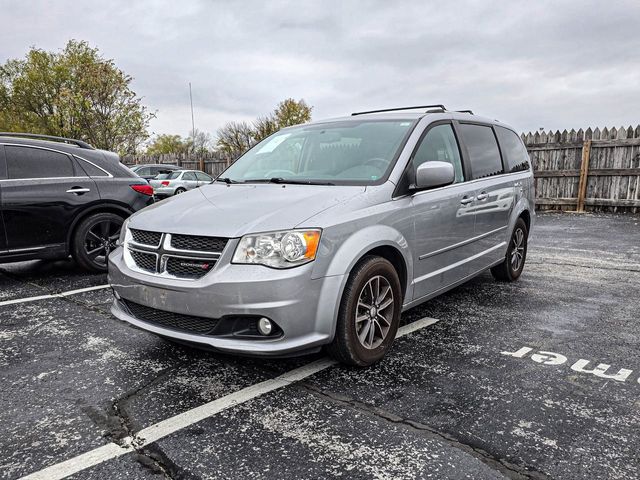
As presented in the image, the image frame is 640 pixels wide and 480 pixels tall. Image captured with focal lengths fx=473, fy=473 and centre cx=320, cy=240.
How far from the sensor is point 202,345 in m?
2.79

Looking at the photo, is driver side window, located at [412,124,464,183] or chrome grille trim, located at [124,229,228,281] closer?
chrome grille trim, located at [124,229,228,281]

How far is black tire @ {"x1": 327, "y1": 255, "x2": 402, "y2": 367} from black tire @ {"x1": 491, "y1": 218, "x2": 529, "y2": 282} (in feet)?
8.37

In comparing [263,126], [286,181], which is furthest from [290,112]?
[286,181]

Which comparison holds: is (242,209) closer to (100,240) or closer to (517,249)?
(100,240)

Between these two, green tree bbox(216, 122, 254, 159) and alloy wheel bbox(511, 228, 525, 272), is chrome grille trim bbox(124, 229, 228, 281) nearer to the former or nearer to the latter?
alloy wheel bbox(511, 228, 525, 272)

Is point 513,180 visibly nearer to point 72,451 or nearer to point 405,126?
point 405,126

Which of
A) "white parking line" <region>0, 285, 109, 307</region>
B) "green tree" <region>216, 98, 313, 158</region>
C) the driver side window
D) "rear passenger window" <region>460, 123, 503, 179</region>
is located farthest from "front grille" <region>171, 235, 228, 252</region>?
"green tree" <region>216, 98, 313, 158</region>

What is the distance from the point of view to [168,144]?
230 feet

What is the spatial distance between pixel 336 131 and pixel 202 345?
7.27 ft

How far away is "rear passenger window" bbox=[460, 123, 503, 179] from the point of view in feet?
14.7

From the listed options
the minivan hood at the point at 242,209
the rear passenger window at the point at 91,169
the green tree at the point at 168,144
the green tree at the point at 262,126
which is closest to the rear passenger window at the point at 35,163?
the rear passenger window at the point at 91,169

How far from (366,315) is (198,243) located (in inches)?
46.4

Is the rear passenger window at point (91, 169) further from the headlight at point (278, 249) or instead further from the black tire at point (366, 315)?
the black tire at point (366, 315)

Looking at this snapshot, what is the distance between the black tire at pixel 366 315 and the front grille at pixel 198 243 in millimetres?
815
